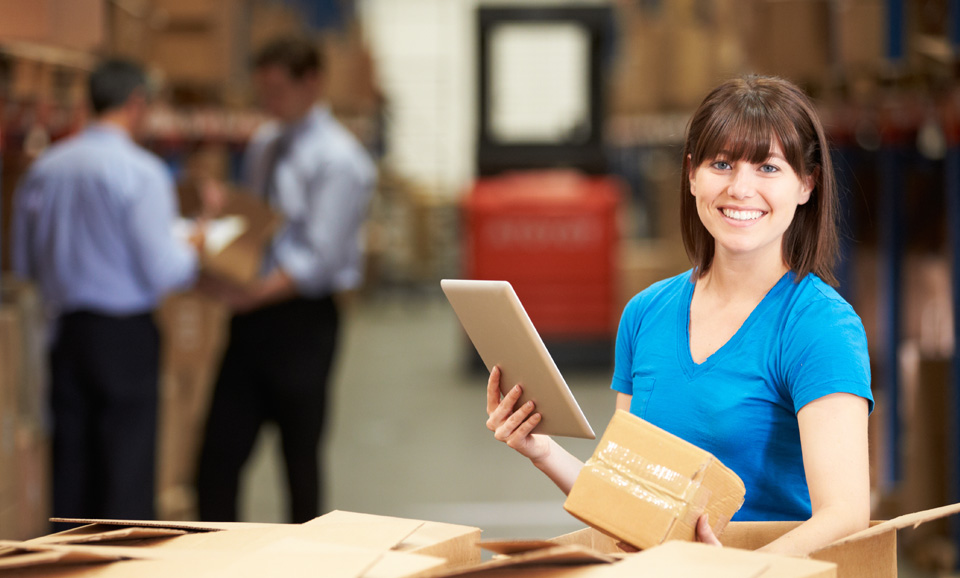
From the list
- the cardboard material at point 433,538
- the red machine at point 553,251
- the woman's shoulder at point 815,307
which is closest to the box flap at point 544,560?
the cardboard material at point 433,538

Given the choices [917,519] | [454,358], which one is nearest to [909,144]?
[917,519]

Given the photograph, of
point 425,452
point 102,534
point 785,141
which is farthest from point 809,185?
point 425,452

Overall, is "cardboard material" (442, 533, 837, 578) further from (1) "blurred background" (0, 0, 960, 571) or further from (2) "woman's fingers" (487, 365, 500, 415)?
(1) "blurred background" (0, 0, 960, 571)

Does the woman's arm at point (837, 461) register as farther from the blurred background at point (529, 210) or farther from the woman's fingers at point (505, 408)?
the blurred background at point (529, 210)

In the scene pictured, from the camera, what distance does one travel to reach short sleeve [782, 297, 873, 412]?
5.30ft

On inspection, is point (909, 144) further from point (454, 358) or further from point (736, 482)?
point (454, 358)

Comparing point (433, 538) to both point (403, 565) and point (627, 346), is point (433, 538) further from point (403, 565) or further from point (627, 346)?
point (627, 346)

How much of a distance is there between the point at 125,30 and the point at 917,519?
4738 mm

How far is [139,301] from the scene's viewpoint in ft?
12.9

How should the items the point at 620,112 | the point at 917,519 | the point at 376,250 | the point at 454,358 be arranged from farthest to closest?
the point at 376,250, the point at 620,112, the point at 454,358, the point at 917,519

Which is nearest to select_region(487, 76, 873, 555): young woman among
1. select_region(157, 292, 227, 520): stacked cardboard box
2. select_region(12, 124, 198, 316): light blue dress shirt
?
select_region(12, 124, 198, 316): light blue dress shirt

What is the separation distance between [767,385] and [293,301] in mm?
2414

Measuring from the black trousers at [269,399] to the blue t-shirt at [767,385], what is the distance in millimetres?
2183

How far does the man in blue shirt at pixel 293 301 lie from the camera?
380 cm
